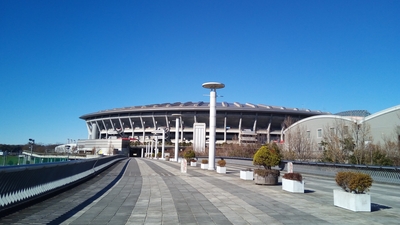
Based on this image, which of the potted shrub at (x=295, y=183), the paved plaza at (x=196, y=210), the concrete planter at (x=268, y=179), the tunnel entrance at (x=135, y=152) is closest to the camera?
the paved plaza at (x=196, y=210)

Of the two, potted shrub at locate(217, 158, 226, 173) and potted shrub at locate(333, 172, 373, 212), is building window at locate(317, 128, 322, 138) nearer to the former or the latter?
potted shrub at locate(217, 158, 226, 173)

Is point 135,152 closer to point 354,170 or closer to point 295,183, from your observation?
point 354,170

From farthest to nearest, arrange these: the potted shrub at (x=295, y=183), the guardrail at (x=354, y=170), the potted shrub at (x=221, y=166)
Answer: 1. the potted shrub at (x=221, y=166)
2. the guardrail at (x=354, y=170)
3. the potted shrub at (x=295, y=183)

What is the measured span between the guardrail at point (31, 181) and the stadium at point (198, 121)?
2908 inches

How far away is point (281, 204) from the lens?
9.64 m

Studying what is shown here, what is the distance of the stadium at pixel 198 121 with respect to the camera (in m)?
93.1

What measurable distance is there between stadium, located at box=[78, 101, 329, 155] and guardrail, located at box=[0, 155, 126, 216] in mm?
73860

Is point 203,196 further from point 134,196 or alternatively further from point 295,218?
point 295,218

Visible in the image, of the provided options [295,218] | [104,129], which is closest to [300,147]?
[295,218]

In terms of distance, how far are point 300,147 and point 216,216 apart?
3738 centimetres

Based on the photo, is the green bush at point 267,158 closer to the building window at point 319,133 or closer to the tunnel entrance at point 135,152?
the building window at point 319,133

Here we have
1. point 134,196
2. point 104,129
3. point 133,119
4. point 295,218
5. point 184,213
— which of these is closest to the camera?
point 295,218

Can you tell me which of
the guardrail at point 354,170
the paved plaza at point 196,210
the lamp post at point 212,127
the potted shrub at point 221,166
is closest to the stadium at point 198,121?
the lamp post at point 212,127

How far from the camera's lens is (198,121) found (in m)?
97.8
